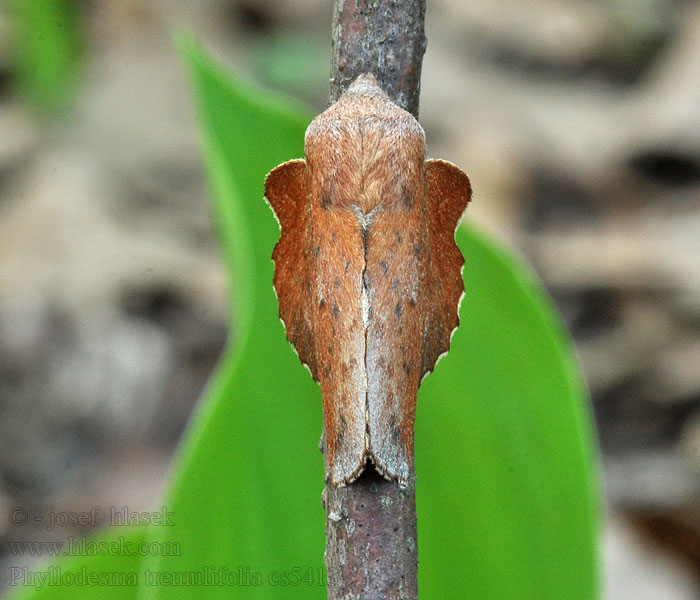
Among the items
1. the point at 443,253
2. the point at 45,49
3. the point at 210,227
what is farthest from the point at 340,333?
the point at 45,49

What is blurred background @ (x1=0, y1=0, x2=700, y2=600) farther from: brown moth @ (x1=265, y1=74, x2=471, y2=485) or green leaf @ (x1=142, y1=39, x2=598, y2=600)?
brown moth @ (x1=265, y1=74, x2=471, y2=485)

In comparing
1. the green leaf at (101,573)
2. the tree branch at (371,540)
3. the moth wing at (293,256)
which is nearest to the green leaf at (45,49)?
the green leaf at (101,573)

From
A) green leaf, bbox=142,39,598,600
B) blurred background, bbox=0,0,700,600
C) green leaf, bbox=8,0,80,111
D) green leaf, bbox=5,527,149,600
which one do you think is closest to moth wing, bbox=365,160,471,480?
green leaf, bbox=142,39,598,600

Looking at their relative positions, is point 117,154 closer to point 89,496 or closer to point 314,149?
point 89,496

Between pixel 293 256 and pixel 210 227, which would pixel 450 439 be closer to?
pixel 293 256

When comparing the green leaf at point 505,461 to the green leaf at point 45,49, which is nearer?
the green leaf at point 505,461

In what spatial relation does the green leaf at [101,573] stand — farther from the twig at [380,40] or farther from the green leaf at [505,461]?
the twig at [380,40]
